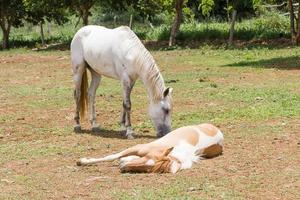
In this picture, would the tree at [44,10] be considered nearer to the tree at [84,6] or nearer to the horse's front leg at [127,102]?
the tree at [84,6]

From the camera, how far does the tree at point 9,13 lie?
108 ft

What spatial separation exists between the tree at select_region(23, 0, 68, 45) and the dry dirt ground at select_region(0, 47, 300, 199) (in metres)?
14.5

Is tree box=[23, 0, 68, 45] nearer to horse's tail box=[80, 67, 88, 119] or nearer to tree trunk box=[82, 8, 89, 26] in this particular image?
tree trunk box=[82, 8, 89, 26]

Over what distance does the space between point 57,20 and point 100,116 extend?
1017 inches

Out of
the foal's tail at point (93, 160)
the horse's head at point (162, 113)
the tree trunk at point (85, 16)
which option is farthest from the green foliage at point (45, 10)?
the foal's tail at point (93, 160)

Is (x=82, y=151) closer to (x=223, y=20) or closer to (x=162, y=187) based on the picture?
(x=162, y=187)

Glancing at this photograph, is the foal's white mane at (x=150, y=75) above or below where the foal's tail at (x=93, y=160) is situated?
above

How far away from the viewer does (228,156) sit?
280 inches

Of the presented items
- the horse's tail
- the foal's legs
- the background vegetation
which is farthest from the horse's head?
the background vegetation

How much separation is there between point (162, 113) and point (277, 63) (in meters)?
11.0

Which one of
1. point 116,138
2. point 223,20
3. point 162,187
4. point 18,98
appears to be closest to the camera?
point 162,187

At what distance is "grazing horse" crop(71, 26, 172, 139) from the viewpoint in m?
8.18

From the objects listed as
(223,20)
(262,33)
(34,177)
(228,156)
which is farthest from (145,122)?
(223,20)

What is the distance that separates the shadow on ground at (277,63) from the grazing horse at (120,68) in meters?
9.01
